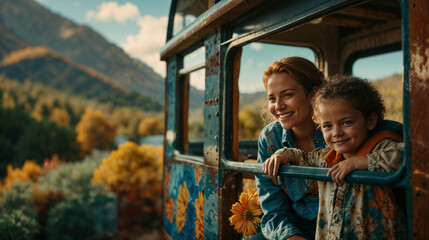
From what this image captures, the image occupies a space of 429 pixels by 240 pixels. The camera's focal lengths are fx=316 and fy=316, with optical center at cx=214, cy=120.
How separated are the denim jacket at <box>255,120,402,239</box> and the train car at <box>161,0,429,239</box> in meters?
0.18

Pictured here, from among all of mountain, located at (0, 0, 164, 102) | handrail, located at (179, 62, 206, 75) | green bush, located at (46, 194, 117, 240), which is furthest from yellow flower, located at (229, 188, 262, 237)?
mountain, located at (0, 0, 164, 102)

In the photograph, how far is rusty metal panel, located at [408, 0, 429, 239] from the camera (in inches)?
46.4

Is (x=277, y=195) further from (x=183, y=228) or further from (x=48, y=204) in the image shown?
(x=48, y=204)

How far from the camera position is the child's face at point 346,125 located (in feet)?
4.73

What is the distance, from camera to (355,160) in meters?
1.39

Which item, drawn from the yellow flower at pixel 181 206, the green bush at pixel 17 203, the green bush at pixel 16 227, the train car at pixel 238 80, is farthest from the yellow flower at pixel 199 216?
the green bush at pixel 17 203

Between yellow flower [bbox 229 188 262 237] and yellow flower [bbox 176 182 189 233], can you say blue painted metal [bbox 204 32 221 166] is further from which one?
yellow flower [bbox 176 182 189 233]

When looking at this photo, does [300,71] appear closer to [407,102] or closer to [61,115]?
[407,102]

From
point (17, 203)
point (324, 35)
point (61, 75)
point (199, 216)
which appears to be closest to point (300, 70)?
point (199, 216)

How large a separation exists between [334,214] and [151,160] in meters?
7.02

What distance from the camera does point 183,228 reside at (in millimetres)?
3344

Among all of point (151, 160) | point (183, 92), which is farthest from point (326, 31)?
point (151, 160)

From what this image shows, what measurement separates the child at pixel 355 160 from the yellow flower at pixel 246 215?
2.40 ft

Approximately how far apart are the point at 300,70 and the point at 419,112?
36.6 inches
